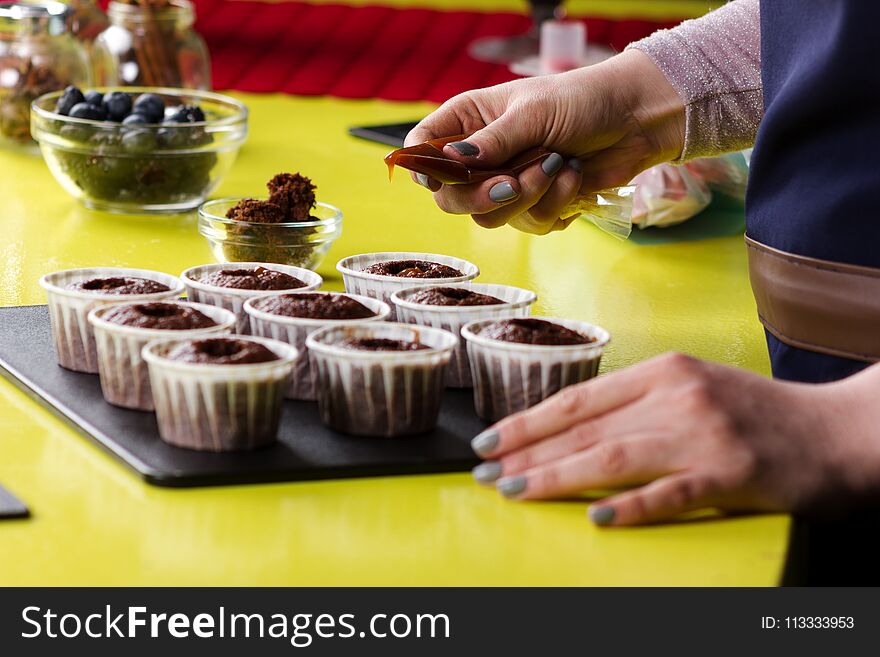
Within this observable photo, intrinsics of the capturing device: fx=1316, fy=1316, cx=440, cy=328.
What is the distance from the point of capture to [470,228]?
1.71 m

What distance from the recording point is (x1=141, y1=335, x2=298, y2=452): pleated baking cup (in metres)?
0.92

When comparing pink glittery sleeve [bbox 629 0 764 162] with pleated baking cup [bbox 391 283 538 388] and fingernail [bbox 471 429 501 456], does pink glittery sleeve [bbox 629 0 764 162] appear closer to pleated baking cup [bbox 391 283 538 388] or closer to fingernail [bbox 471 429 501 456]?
pleated baking cup [bbox 391 283 538 388]

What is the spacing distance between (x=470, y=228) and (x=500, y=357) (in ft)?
2.35

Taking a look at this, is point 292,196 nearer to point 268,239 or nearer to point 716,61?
point 268,239

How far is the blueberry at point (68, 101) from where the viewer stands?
1.68 meters

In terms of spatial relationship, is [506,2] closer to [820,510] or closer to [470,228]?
[470,228]

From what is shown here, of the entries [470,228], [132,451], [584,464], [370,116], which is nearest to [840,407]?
[584,464]

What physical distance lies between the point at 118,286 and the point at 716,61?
676mm

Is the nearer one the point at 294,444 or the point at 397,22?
the point at 294,444

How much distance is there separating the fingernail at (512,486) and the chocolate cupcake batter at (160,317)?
29cm

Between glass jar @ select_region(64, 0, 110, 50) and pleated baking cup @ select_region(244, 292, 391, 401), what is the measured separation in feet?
4.06

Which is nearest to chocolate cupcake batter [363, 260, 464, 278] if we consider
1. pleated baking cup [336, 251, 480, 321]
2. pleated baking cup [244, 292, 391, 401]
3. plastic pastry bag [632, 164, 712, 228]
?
pleated baking cup [336, 251, 480, 321]

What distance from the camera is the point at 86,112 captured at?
164cm

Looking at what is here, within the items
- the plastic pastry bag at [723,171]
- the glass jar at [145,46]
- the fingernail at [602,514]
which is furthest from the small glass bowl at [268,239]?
the glass jar at [145,46]
